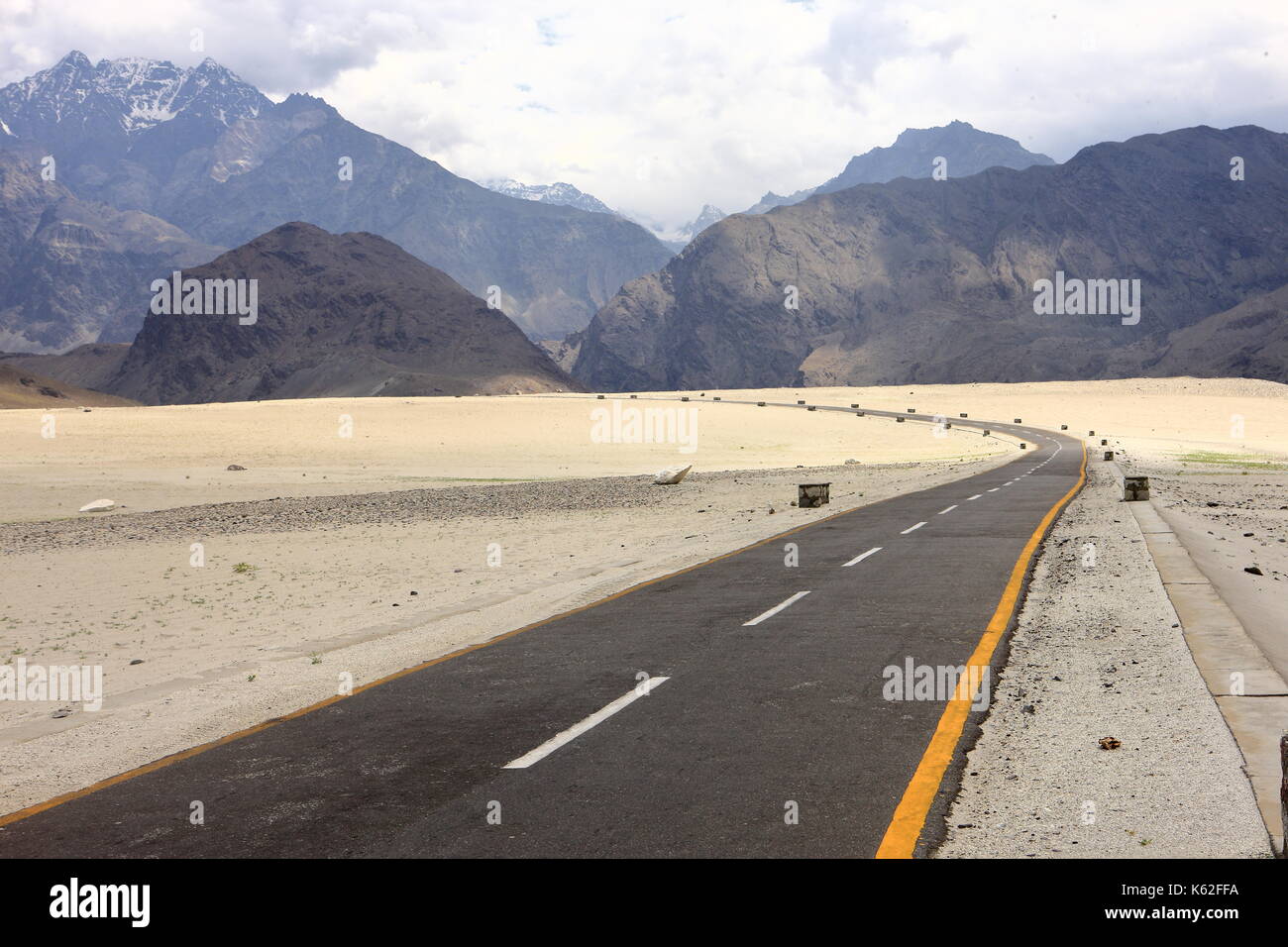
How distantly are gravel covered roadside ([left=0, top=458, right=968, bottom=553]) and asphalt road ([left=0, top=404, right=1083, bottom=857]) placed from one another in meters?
15.0

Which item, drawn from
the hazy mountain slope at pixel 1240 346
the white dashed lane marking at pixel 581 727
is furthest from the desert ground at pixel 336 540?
the hazy mountain slope at pixel 1240 346

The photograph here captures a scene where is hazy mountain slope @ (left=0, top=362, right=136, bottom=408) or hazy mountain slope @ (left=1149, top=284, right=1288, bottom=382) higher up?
hazy mountain slope @ (left=1149, top=284, right=1288, bottom=382)

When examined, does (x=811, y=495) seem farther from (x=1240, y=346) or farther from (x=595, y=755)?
(x=1240, y=346)

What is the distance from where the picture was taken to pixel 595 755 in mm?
6797

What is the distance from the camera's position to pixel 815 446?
66.4 m

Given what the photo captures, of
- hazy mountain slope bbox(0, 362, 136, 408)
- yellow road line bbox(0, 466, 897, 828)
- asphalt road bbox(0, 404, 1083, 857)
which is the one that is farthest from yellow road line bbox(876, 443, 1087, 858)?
hazy mountain slope bbox(0, 362, 136, 408)

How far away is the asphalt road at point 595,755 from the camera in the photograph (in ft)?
18.0

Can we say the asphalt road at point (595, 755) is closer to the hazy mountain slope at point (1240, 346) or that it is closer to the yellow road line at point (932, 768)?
the yellow road line at point (932, 768)

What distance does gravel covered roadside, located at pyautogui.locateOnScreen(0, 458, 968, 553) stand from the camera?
943 inches

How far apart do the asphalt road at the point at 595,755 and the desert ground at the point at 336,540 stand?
3.11 feet

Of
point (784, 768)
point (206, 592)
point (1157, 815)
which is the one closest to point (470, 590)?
point (206, 592)

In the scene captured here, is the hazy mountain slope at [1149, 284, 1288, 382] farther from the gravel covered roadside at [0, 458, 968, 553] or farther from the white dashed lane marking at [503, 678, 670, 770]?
the white dashed lane marking at [503, 678, 670, 770]

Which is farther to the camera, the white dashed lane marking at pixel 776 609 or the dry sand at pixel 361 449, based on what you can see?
the dry sand at pixel 361 449
